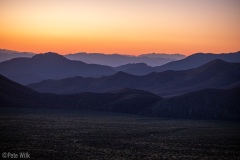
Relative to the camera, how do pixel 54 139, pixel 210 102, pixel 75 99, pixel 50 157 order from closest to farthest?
pixel 50 157, pixel 54 139, pixel 210 102, pixel 75 99

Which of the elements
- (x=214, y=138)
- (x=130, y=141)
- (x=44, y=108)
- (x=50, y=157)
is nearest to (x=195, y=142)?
(x=214, y=138)

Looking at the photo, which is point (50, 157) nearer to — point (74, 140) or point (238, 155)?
point (74, 140)

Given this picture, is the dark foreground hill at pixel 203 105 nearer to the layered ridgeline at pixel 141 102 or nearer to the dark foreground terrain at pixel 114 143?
the layered ridgeline at pixel 141 102

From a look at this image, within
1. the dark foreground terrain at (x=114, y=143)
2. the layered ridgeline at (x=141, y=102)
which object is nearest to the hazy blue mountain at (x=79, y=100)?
the layered ridgeline at (x=141, y=102)

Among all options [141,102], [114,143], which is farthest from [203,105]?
[114,143]

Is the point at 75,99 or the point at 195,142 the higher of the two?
the point at 75,99

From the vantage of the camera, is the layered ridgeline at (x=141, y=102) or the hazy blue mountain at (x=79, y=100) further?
the hazy blue mountain at (x=79, y=100)

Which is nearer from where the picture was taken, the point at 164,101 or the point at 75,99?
the point at 164,101

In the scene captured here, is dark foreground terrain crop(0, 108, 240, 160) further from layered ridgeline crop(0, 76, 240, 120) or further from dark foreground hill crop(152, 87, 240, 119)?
layered ridgeline crop(0, 76, 240, 120)
